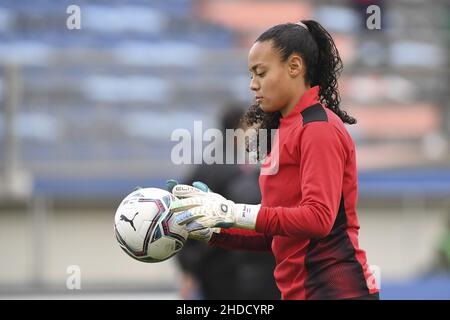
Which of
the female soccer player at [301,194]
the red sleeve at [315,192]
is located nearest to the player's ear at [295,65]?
the female soccer player at [301,194]

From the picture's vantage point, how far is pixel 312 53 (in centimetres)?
284

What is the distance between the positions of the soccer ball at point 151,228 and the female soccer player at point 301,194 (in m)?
0.12

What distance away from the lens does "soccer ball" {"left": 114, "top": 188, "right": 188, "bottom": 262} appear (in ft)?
9.44

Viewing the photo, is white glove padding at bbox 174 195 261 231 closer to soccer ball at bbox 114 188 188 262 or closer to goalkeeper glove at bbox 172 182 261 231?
goalkeeper glove at bbox 172 182 261 231

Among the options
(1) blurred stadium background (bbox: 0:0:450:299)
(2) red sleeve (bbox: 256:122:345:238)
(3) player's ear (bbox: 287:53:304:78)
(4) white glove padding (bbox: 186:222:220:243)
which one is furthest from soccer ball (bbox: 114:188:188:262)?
(1) blurred stadium background (bbox: 0:0:450:299)

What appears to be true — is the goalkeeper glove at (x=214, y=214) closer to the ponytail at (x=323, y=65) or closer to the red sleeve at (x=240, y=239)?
the red sleeve at (x=240, y=239)

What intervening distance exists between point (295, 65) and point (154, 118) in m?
6.40

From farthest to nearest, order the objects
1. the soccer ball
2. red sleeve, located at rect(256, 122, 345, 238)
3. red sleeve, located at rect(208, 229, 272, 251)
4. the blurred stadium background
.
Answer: the blurred stadium background, red sleeve, located at rect(208, 229, 272, 251), the soccer ball, red sleeve, located at rect(256, 122, 345, 238)

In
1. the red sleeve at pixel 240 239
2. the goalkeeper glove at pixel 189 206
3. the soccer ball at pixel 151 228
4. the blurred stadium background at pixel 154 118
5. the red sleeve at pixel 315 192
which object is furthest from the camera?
the blurred stadium background at pixel 154 118

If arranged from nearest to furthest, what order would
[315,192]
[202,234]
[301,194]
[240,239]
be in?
[315,192]
[301,194]
[202,234]
[240,239]

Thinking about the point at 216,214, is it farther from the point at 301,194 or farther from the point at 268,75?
the point at 268,75

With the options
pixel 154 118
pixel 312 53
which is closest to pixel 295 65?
pixel 312 53

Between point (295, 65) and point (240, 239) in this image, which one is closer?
point (295, 65)

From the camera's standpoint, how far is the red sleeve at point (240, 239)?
2.98 meters
